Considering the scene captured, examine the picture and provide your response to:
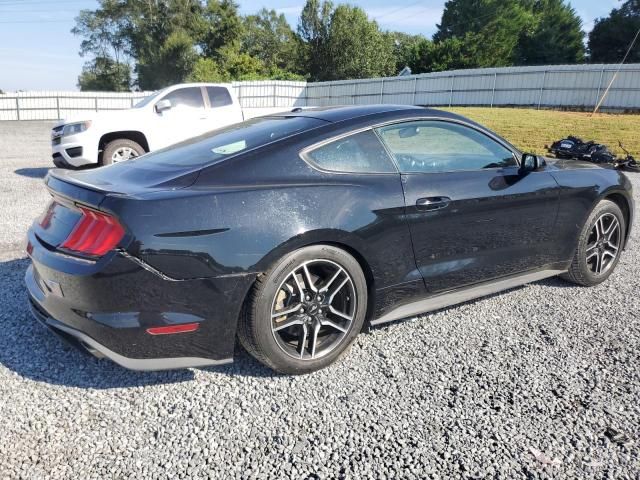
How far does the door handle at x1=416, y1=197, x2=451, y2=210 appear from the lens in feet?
10.2

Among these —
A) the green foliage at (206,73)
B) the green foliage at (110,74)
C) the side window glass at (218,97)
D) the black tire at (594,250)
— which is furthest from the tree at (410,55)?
the black tire at (594,250)

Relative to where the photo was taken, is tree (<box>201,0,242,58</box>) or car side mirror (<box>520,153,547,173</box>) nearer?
car side mirror (<box>520,153,547,173</box>)

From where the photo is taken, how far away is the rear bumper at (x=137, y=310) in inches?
93.4

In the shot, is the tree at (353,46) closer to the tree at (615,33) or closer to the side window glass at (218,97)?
the tree at (615,33)

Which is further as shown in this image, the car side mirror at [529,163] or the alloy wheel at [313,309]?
the car side mirror at [529,163]

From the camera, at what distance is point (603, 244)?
432 centimetres

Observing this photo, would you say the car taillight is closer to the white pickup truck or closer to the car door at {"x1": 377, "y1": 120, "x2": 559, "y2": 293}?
the car door at {"x1": 377, "y1": 120, "x2": 559, "y2": 293}

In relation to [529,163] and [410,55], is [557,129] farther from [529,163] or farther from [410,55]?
[410,55]

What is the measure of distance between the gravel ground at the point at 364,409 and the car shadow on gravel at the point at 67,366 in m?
0.01

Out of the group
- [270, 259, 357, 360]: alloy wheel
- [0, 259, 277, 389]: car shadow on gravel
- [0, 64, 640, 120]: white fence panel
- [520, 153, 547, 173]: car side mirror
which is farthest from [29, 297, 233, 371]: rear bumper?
[0, 64, 640, 120]: white fence panel

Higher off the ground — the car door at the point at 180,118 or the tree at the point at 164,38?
the tree at the point at 164,38

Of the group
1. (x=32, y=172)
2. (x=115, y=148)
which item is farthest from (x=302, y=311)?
(x=32, y=172)

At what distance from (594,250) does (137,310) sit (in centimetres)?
366

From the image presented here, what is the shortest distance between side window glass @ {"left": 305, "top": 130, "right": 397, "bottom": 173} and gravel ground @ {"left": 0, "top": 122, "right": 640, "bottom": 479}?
112 centimetres
